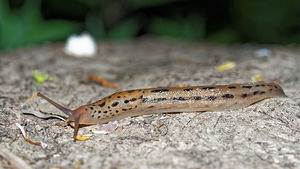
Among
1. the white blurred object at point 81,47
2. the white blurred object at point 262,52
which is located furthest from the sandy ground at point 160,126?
the white blurred object at point 81,47

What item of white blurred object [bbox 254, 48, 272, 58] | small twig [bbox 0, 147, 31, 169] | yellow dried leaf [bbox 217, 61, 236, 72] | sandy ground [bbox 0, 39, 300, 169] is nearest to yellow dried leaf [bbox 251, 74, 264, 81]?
sandy ground [bbox 0, 39, 300, 169]

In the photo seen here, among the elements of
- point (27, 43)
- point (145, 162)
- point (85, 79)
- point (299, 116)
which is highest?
point (27, 43)

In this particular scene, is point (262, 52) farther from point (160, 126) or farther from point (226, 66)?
point (160, 126)

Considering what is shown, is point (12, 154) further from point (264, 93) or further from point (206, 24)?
point (206, 24)

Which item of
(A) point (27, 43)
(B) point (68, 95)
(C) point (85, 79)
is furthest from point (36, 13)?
(B) point (68, 95)

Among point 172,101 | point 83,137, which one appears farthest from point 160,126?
point 83,137

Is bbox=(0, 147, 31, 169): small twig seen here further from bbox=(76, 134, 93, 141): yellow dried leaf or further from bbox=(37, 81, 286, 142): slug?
bbox=(37, 81, 286, 142): slug
